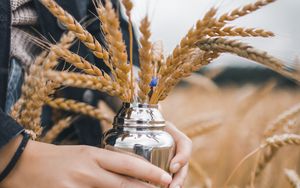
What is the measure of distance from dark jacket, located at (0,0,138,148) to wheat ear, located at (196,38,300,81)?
12 cm

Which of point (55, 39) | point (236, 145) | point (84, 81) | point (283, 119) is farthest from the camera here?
point (236, 145)

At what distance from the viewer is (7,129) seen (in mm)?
642

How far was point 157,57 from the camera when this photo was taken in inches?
26.5

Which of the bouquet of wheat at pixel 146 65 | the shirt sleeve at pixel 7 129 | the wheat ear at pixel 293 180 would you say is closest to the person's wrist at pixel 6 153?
the shirt sleeve at pixel 7 129

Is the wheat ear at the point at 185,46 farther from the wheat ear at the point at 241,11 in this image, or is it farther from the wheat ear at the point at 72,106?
the wheat ear at the point at 72,106

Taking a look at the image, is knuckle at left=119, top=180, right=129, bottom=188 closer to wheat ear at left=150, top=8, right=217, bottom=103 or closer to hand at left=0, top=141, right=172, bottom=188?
hand at left=0, top=141, right=172, bottom=188

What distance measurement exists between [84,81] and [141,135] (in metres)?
0.11

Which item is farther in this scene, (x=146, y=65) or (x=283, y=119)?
(x=283, y=119)

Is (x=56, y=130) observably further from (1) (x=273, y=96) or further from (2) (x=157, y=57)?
(1) (x=273, y=96)

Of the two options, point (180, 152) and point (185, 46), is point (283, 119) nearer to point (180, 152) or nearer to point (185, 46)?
point (180, 152)

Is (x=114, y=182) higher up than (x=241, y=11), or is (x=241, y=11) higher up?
(x=241, y=11)

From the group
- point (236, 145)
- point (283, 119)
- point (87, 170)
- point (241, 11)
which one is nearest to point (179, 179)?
point (87, 170)

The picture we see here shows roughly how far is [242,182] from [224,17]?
0.98 m

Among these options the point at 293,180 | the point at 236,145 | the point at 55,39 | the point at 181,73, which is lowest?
the point at 236,145
